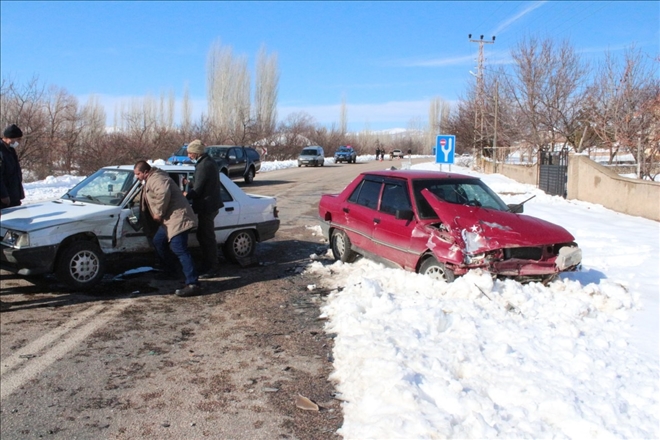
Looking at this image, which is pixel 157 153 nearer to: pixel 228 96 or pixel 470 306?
pixel 228 96

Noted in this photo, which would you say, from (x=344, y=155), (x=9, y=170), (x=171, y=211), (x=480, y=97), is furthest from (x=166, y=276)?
(x=344, y=155)

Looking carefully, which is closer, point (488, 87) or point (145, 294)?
point (145, 294)

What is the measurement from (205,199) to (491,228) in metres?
3.73

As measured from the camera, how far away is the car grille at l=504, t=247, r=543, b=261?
19.8 ft

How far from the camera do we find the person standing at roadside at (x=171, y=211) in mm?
6629

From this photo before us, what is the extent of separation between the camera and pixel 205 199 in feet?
24.3

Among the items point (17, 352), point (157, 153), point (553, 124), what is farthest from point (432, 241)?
point (157, 153)

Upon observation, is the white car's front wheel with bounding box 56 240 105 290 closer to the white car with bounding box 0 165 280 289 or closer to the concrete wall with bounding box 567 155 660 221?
the white car with bounding box 0 165 280 289

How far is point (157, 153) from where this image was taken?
1352 inches

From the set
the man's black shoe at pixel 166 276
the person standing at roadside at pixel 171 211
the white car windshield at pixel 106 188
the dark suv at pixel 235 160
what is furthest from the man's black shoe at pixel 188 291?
the dark suv at pixel 235 160

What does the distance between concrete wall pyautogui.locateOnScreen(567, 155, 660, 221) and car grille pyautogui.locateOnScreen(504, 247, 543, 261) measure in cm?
802

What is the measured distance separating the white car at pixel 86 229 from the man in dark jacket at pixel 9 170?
0.31 meters

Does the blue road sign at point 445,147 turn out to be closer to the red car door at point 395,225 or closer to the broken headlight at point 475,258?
the red car door at point 395,225

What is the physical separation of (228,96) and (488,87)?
3173 centimetres
